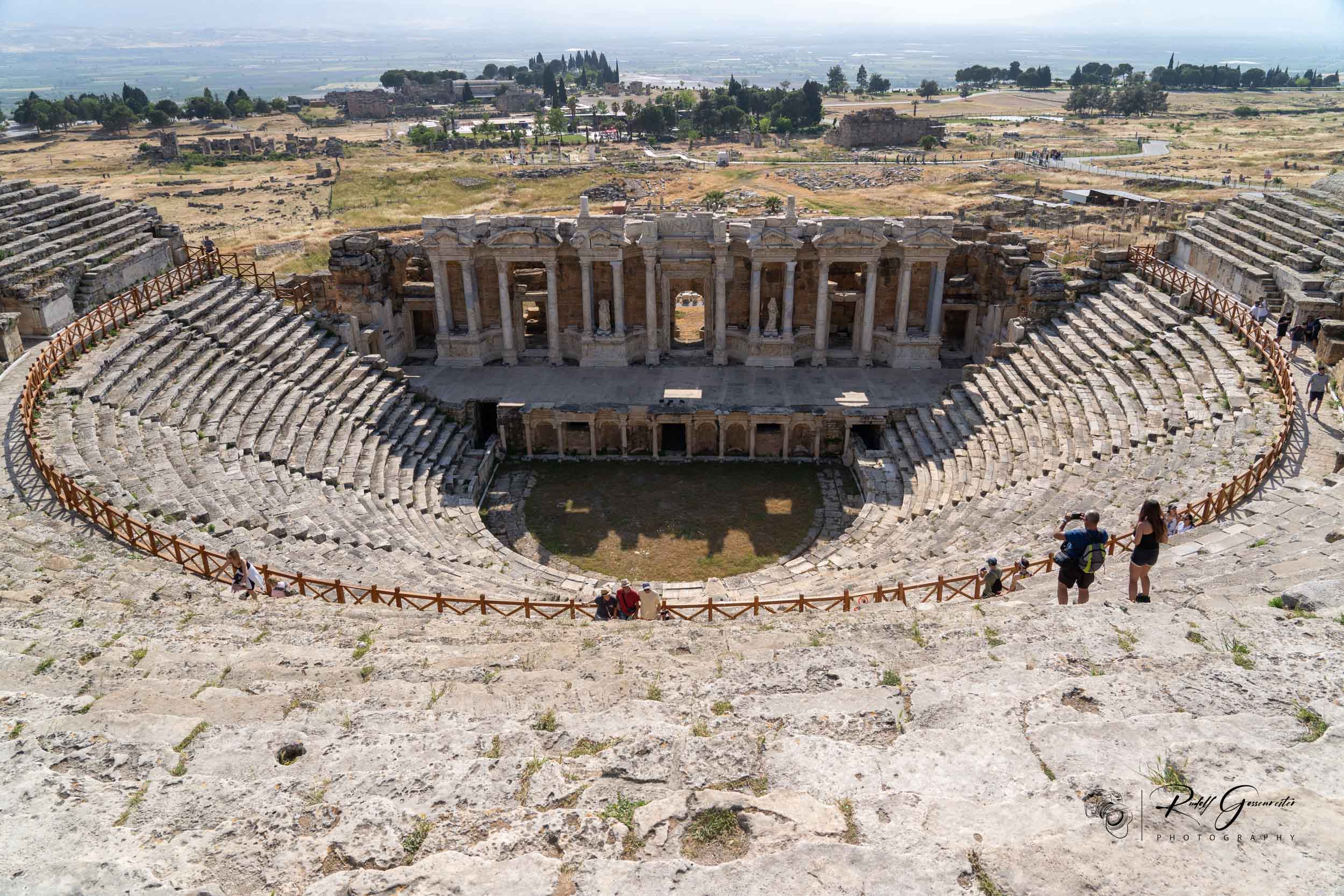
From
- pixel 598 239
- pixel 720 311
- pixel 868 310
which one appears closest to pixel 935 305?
pixel 868 310

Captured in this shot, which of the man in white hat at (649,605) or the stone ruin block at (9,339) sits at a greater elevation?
the stone ruin block at (9,339)

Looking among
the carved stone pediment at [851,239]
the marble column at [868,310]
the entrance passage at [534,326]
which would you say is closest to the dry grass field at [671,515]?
the marble column at [868,310]

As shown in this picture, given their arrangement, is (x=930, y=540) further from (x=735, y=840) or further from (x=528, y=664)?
(x=735, y=840)

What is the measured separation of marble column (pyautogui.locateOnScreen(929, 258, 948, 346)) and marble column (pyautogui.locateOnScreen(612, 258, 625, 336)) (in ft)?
36.9

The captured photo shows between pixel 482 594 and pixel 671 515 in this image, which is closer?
pixel 482 594

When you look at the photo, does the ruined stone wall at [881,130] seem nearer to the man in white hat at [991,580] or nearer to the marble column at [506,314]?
the marble column at [506,314]

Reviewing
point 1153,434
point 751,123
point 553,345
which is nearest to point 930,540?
point 1153,434

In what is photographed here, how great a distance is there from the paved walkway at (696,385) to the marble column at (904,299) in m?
1.51

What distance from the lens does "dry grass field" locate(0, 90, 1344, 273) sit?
2702 inches

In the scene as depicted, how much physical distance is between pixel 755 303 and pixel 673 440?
20.7 ft

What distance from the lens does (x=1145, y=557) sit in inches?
489

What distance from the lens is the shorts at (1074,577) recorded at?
1283cm

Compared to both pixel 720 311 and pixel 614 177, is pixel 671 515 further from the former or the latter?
pixel 614 177

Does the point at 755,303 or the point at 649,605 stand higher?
the point at 755,303
